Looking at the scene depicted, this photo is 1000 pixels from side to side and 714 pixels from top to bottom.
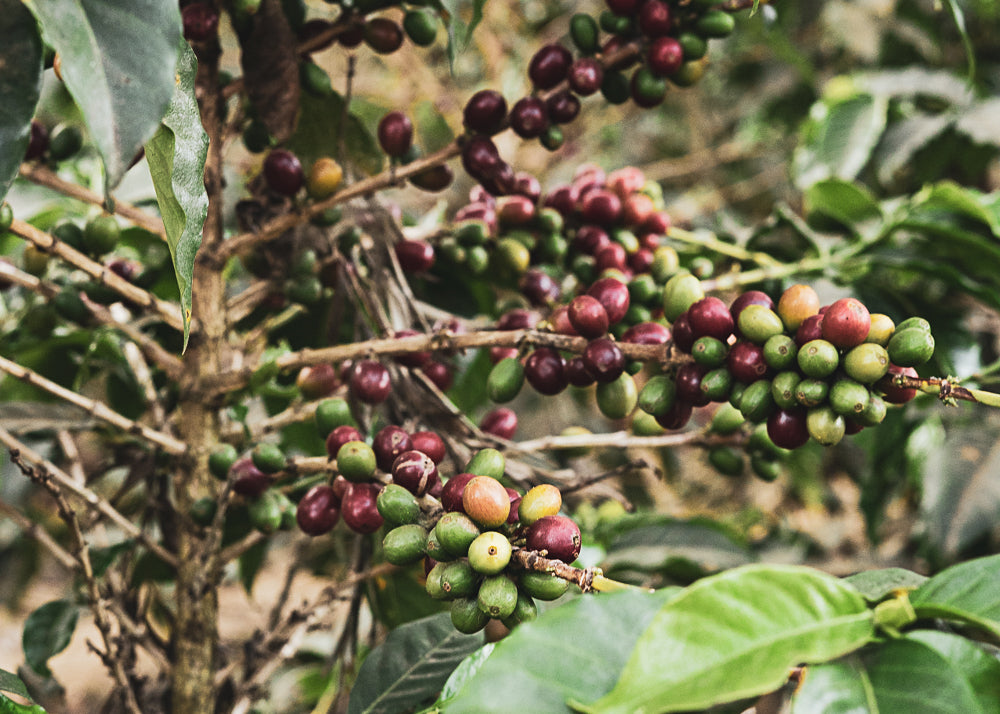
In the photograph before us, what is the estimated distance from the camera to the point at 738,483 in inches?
106

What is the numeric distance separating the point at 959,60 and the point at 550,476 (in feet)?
5.90

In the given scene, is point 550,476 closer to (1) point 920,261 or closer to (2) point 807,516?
(1) point 920,261

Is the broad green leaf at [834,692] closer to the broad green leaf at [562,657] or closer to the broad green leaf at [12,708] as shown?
the broad green leaf at [562,657]

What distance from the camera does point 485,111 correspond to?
2.35ft

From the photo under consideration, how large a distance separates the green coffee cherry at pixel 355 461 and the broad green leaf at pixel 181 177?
0.15 metres

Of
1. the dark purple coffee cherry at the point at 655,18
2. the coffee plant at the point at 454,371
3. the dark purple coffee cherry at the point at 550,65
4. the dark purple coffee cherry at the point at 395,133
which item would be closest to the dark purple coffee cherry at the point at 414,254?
the coffee plant at the point at 454,371

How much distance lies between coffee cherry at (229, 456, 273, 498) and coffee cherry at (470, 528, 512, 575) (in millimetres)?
296

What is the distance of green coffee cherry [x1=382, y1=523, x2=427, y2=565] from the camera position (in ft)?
1.68

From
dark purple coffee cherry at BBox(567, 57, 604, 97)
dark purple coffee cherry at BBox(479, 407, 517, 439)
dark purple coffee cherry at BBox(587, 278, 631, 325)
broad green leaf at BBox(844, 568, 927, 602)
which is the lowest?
dark purple coffee cherry at BBox(479, 407, 517, 439)

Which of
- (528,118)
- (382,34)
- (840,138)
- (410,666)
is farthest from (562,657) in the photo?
(840,138)

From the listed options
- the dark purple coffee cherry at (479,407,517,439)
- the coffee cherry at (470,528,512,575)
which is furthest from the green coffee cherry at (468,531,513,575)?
the dark purple coffee cherry at (479,407,517,439)

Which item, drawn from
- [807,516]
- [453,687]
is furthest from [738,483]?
[453,687]

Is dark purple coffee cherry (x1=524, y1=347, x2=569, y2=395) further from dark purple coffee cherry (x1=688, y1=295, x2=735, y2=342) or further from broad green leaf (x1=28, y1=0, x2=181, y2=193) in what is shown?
broad green leaf (x1=28, y1=0, x2=181, y2=193)

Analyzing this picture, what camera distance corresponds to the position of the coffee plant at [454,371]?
1.32 ft
